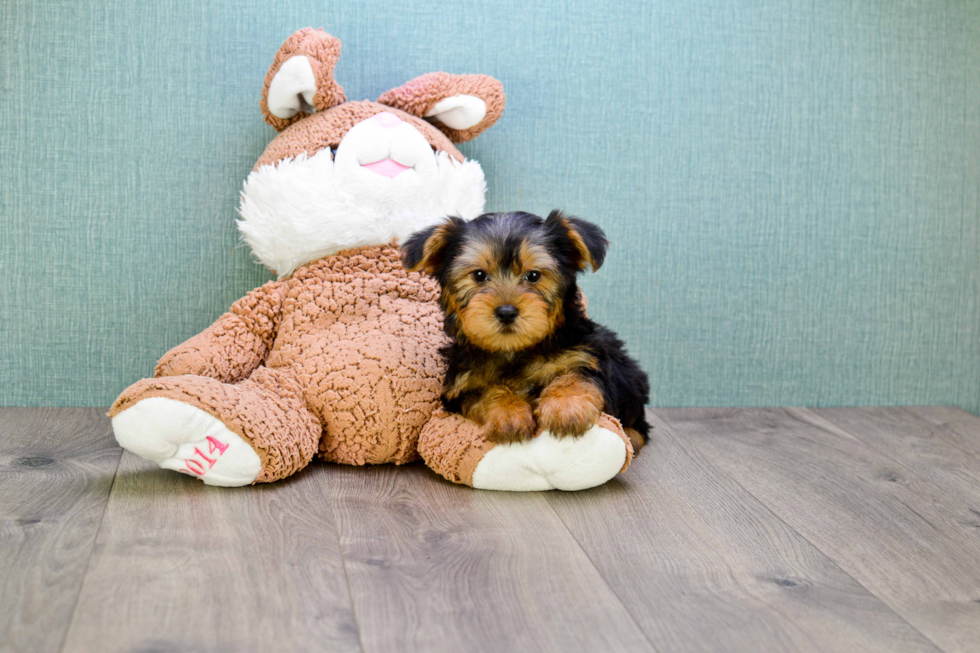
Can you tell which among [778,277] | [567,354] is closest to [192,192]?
[567,354]

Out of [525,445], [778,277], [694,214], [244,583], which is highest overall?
[694,214]

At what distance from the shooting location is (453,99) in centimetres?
246

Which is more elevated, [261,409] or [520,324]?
[520,324]

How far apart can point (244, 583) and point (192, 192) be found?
1.52 m

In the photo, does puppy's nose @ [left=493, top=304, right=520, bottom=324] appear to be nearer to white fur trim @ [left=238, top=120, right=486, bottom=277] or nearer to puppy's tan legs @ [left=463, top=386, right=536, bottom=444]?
puppy's tan legs @ [left=463, top=386, right=536, bottom=444]

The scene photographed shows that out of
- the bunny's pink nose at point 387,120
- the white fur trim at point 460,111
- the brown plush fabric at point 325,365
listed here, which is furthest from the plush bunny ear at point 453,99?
the brown plush fabric at point 325,365

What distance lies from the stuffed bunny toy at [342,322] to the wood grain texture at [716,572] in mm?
161

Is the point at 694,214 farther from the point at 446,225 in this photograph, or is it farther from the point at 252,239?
the point at 252,239

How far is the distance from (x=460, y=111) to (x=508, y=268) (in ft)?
2.58

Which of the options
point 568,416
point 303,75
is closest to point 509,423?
point 568,416

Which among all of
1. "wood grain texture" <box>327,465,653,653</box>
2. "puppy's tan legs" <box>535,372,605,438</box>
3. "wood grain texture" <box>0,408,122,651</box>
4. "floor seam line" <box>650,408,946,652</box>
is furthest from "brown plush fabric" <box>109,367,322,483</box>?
"floor seam line" <box>650,408,946,652</box>

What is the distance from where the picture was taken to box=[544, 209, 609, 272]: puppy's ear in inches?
76.9

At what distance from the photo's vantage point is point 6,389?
2676mm

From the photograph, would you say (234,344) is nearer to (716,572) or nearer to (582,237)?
(582,237)
